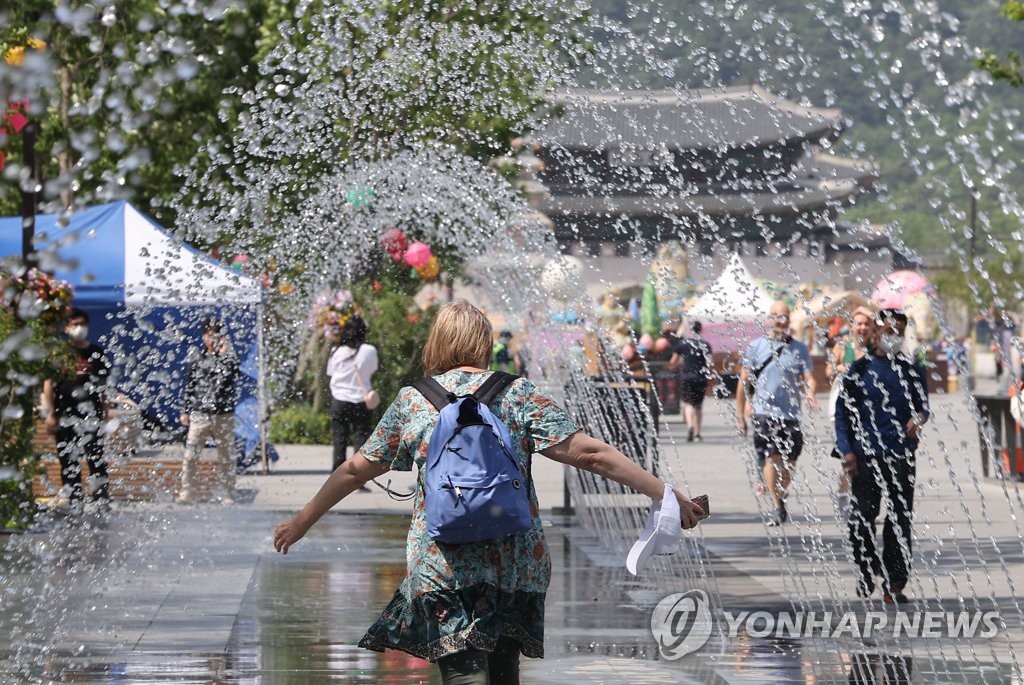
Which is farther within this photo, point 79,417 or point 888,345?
point 79,417

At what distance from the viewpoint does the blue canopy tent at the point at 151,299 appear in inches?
596

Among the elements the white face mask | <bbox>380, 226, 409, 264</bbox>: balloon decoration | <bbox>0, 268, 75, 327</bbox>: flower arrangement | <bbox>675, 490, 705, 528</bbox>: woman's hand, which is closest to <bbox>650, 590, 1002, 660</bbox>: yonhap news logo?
the white face mask

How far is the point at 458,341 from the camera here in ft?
15.8

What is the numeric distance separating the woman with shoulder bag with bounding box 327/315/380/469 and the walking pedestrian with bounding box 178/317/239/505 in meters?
1.24

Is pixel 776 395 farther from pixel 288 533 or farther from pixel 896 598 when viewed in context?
pixel 288 533

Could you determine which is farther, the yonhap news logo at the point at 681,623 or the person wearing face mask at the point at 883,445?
the person wearing face mask at the point at 883,445

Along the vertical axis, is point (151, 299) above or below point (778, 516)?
above

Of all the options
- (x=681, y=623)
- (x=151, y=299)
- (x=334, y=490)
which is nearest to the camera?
(x=334, y=490)

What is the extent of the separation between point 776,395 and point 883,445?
12.4 feet

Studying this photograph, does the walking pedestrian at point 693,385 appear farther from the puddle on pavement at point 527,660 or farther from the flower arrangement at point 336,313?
the puddle on pavement at point 527,660

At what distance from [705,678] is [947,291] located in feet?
232

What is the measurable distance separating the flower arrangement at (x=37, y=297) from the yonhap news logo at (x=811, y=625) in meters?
5.14

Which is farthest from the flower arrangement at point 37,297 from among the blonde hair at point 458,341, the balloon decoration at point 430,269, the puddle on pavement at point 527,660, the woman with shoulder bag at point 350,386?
the balloon decoration at point 430,269

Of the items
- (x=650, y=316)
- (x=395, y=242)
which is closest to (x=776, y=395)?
(x=395, y=242)
